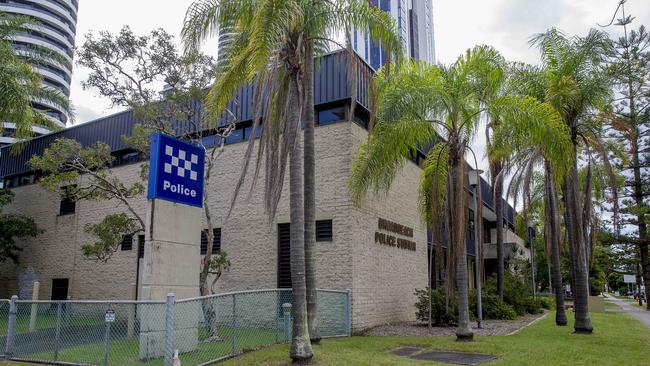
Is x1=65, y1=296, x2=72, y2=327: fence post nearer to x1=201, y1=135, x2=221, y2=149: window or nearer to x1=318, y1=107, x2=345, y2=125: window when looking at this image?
x1=318, y1=107, x2=345, y2=125: window

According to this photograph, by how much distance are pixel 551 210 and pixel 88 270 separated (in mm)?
19032

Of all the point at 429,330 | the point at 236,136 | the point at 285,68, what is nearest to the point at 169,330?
the point at 285,68

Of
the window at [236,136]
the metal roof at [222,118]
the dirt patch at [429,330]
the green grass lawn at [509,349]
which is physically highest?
the metal roof at [222,118]

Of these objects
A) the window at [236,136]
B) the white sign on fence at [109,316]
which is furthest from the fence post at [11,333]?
the window at [236,136]

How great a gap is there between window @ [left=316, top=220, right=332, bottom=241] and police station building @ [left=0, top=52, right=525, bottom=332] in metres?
0.03

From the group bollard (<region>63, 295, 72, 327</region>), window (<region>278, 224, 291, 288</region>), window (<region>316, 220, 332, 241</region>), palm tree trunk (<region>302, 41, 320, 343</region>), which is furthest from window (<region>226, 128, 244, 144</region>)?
bollard (<region>63, 295, 72, 327</region>)

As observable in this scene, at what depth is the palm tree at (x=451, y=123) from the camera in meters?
13.4

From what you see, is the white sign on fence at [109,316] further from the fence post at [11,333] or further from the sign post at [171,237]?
the fence post at [11,333]

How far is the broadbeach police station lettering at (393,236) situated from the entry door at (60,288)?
15.2 m

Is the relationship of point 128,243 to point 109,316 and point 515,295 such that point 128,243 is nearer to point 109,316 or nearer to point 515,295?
point 109,316

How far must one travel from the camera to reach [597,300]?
28.2 meters

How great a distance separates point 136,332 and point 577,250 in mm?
12309

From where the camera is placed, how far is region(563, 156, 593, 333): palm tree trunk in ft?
51.0

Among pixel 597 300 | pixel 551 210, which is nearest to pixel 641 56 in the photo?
pixel 597 300
